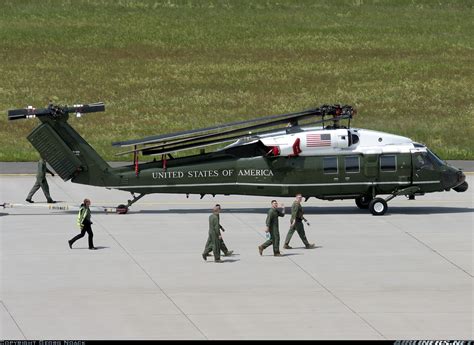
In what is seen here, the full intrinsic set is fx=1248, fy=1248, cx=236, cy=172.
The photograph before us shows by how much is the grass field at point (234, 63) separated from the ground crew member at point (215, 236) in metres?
21.5

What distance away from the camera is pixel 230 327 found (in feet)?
76.7

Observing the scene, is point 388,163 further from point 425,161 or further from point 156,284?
point 156,284

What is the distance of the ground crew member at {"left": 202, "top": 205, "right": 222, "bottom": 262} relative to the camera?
29234 millimetres

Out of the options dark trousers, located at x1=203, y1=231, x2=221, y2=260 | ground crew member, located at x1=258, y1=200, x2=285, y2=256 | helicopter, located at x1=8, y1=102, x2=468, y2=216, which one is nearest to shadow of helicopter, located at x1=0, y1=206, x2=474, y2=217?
helicopter, located at x1=8, y1=102, x2=468, y2=216

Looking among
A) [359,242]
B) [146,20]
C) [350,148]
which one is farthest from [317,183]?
[146,20]

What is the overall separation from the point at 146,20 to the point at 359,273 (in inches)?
1928

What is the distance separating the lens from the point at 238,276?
28.1 m

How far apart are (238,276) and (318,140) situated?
8835 millimetres

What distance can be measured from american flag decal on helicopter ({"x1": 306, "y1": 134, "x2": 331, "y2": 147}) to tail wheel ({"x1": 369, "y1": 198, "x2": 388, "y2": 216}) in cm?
218

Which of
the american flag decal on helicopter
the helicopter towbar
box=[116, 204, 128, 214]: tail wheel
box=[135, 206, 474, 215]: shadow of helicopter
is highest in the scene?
the helicopter towbar

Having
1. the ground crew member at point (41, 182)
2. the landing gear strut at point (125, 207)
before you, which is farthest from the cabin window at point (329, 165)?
the ground crew member at point (41, 182)

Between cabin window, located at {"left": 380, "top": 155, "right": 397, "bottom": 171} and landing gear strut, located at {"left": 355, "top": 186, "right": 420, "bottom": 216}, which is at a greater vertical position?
cabin window, located at {"left": 380, "top": 155, "right": 397, "bottom": 171}

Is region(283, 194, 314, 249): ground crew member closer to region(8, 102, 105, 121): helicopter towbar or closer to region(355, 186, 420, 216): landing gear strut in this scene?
region(355, 186, 420, 216): landing gear strut

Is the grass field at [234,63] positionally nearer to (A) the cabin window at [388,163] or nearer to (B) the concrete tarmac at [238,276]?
(A) the cabin window at [388,163]
